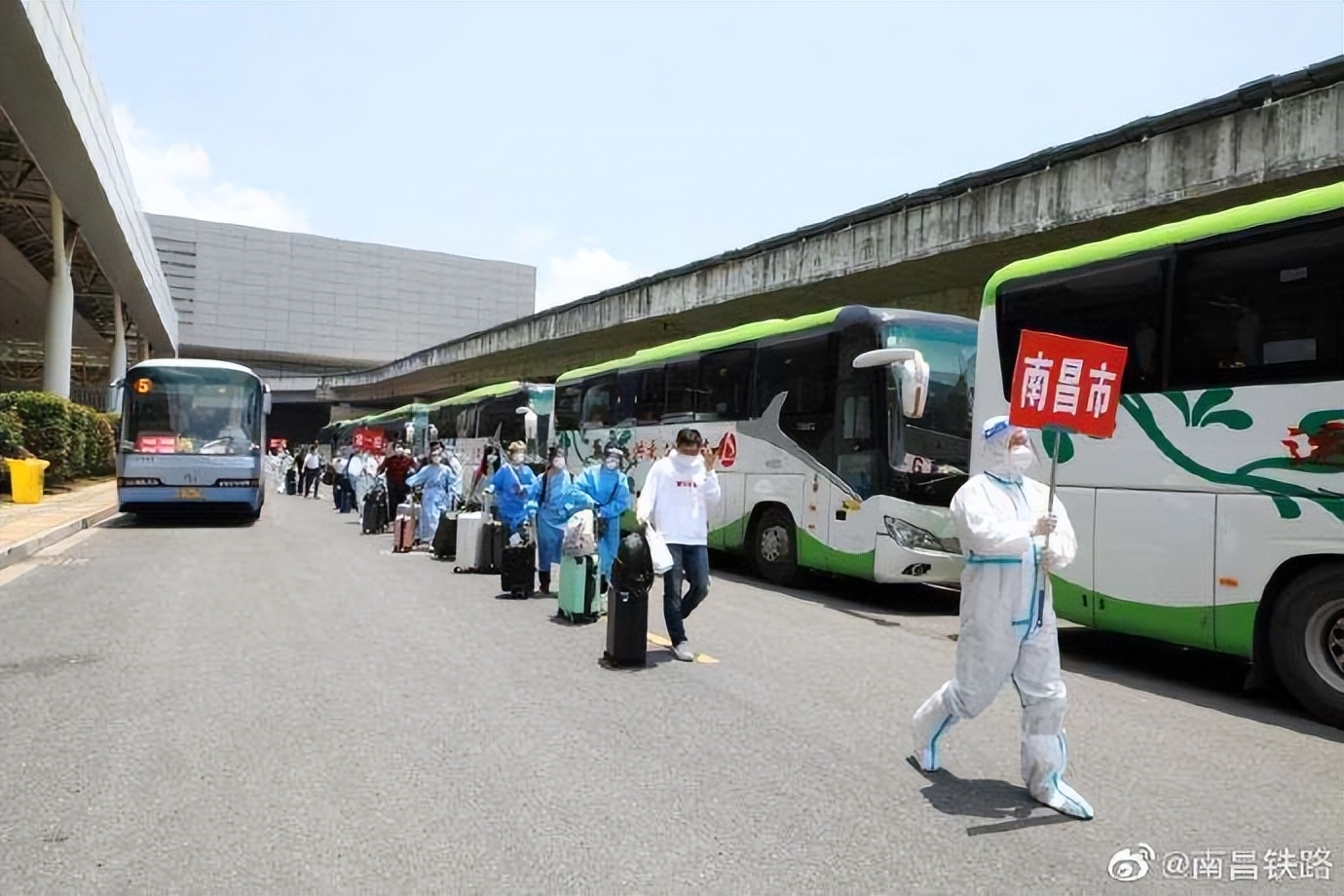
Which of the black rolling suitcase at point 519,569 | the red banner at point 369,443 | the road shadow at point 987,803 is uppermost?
the red banner at point 369,443

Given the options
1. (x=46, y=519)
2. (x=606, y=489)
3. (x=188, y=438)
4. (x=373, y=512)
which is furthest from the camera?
(x=373, y=512)

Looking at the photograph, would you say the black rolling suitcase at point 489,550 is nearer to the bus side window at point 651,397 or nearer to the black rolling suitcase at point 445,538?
the black rolling suitcase at point 445,538

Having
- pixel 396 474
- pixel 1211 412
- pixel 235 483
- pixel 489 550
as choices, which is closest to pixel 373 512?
pixel 396 474

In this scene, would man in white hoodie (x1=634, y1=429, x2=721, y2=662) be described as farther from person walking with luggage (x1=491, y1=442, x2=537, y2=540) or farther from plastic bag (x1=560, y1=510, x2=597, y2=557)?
person walking with luggage (x1=491, y1=442, x2=537, y2=540)

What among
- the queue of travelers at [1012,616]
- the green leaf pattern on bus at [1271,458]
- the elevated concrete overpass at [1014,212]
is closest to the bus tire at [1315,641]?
the green leaf pattern on bus at [1271,458]

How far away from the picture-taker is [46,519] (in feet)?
54.0

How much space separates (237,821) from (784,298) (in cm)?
1834

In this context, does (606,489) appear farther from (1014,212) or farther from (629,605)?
(1014,212)

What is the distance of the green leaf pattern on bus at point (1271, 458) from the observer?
606 cm

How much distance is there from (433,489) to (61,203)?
17.4 m

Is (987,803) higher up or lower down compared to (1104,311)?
lower down

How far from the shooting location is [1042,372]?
478 centimetres

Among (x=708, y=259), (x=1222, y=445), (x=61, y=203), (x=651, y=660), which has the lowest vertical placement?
(x=651, y=660)

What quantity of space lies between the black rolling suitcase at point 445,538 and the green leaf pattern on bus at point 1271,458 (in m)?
9.56
